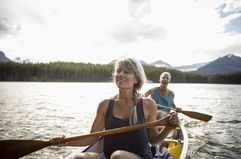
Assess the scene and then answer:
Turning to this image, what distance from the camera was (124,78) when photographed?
11.1ft

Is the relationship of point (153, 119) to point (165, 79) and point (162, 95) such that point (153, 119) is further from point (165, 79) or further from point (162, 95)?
point (162, 95)

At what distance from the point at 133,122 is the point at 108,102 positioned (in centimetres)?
47

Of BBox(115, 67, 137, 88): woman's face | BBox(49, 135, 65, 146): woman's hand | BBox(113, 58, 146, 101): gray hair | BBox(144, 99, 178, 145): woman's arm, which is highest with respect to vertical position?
BBox(113, 58, 146, 101): gray hair

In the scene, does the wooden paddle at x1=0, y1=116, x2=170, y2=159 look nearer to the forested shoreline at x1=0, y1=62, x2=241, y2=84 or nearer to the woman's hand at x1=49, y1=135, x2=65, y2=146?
the woman's hand at x1=49, y1=135, x2=65, y2=146

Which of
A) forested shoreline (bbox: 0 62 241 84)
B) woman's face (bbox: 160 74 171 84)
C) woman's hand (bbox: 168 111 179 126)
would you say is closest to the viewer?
woman's hand (bbox: 168 111 179 126)

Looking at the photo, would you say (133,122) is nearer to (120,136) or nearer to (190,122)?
(120,136)

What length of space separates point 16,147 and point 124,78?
187 cm

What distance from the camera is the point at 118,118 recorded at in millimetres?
3373

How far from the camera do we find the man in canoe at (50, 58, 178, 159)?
323cm

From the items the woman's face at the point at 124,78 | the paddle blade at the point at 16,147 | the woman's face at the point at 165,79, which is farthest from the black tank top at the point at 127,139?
the woman's face at the point at 165,79

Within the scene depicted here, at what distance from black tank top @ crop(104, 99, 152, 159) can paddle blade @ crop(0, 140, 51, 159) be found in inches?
36.6

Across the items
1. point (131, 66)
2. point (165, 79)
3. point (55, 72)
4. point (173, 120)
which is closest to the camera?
point (173, 120)

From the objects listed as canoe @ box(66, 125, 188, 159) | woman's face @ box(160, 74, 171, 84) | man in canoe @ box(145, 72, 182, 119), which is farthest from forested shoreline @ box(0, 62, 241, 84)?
canoe @ box(66, 125, 188, 159)

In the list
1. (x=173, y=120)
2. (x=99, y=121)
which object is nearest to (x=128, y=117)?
(x=99, y=121)
